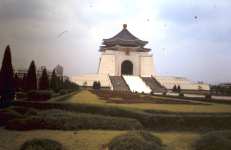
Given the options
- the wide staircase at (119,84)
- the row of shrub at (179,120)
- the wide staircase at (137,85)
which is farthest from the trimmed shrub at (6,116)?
the wide staircase at (119,84)

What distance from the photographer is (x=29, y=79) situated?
23703 mm

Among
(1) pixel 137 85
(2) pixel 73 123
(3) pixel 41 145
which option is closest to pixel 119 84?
(1) pixel 137 85

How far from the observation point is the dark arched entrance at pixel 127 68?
64537 mm

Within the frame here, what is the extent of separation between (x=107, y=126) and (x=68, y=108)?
2.84 meters

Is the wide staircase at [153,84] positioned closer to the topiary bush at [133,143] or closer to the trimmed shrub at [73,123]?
the trimmed shrub at [73,123]

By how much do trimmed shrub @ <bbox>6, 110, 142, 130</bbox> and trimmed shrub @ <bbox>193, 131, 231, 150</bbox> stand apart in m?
3.17

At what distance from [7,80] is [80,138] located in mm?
8654

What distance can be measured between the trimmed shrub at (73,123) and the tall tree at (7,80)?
5281 millimetres

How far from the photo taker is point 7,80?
17391mm

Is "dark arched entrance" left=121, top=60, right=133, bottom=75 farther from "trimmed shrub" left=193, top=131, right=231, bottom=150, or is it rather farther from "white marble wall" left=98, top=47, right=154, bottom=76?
"trimmed shrub" left=193, top=131, right=231, bottom=150

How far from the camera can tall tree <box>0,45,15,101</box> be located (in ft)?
54.6

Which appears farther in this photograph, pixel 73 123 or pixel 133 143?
pixel 73 123

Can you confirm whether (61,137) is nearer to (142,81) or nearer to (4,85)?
(4,85)

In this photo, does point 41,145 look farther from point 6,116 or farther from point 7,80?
point 7,80
